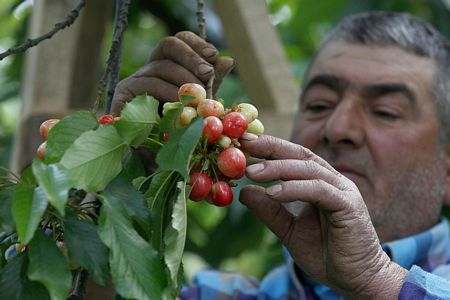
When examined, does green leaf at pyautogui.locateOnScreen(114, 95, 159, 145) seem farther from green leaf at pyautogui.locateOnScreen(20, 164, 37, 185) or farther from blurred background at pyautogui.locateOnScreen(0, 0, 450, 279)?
blurred background at pyautogui.locateOnScreen(0, 0, 450, 279)

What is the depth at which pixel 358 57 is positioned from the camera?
2.17 metres

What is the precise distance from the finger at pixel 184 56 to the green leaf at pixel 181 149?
279 millimetres

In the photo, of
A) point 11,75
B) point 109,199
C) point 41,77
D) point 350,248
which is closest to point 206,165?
point 109,199

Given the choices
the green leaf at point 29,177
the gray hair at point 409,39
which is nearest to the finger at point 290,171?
the green leaf at point 29,177

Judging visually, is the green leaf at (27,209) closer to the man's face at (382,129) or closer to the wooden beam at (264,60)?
the man's face at (382,129)

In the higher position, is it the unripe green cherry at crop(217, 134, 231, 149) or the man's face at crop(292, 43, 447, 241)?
the unripe green cherry at crop(217, 134, 231, 149)

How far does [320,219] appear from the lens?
1.34m

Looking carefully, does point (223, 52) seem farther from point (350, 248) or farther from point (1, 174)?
point (1, 174)

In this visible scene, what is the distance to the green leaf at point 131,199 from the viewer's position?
0.98 m

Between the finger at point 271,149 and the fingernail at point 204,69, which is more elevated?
the fingernail at point 204,69

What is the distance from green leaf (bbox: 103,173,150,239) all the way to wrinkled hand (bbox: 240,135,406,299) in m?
0.20

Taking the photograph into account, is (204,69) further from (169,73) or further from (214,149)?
(214,149)

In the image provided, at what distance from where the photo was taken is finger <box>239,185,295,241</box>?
132 centimetres

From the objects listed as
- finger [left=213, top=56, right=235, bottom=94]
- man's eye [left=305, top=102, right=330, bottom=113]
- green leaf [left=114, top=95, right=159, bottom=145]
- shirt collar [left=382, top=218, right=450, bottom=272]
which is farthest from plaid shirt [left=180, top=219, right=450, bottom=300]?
green leaf [left=114, top=95, right=159, bottom=145]
